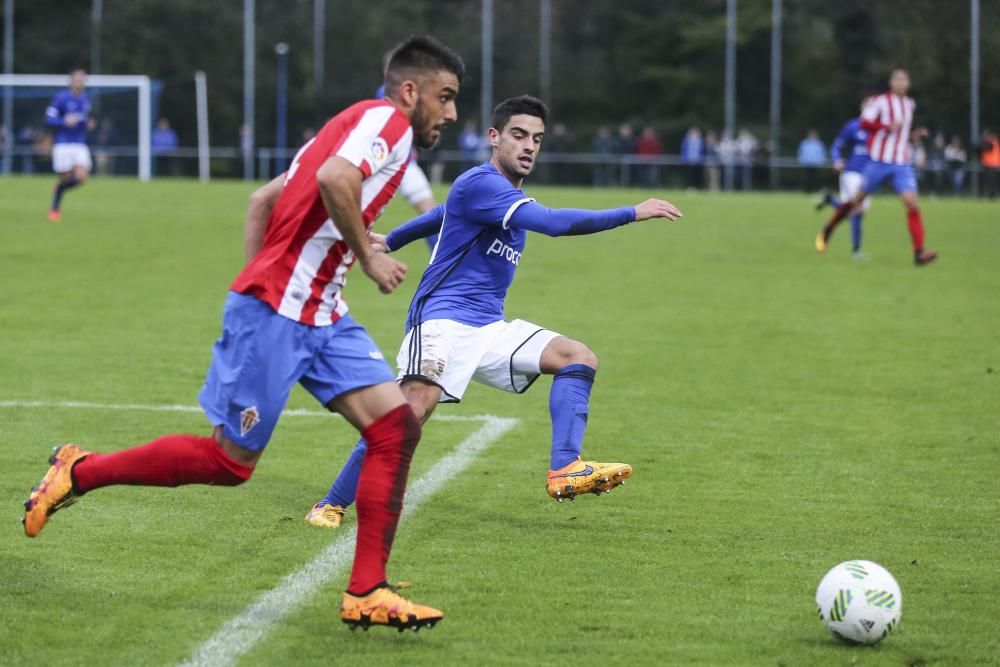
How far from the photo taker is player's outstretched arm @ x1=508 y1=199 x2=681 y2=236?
6059mm

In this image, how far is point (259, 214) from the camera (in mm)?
5121

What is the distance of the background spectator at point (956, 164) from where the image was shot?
40.4 metres

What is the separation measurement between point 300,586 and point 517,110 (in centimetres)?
245

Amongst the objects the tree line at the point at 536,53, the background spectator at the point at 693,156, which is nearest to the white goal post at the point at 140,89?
the tree line at the point at 536,53

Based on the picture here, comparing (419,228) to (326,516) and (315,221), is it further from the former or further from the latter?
(315,221)

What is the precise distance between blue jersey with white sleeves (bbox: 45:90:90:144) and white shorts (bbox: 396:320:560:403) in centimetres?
1828

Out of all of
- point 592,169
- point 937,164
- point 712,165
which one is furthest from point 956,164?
point 592,169

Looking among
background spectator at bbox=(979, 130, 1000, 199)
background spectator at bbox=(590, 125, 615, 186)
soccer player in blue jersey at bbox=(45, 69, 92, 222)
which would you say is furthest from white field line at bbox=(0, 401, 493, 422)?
background spectator at bbox=(590, 125, 615, 186)

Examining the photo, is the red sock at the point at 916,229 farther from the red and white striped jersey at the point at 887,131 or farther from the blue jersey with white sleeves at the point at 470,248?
the blue jersey with white sleeves at the point at 470,248

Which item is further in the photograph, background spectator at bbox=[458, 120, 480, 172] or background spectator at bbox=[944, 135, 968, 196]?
background spectator at bbox=[458, 120, 480, 172]

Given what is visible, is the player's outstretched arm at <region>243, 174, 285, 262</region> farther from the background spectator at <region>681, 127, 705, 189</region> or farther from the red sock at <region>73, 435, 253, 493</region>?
the background spectator at <region>681, 127, 705, 189</region>

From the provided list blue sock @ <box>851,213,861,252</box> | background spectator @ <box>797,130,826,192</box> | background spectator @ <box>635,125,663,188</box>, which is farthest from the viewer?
background spectator @ <box>635,125,663,188</box>

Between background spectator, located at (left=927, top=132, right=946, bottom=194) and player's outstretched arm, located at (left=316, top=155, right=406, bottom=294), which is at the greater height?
background spectator, located at (left=927, top=132, right=946, bottom=194)

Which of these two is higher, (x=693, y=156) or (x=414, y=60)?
(x=693, y=156)
